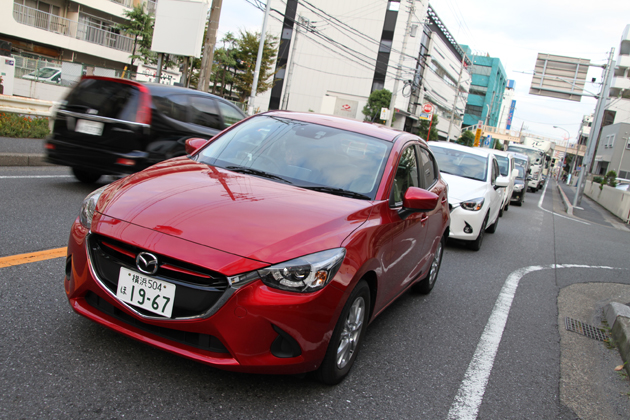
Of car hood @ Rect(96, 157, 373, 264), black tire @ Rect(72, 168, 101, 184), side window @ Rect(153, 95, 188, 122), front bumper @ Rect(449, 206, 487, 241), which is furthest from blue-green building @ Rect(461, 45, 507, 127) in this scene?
car hood @ Rect(96, 157, 373, 264)

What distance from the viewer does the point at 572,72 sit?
2975 cm

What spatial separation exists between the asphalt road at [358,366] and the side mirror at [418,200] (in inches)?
40.9

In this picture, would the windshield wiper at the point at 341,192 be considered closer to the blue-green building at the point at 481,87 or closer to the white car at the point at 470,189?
the white car at the point at 470,189

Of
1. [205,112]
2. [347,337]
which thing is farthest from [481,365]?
[205,112]

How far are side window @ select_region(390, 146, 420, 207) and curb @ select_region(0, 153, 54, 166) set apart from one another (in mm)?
6470

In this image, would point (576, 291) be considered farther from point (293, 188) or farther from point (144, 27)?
point (144, 27)

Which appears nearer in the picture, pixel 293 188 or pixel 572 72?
pixel 293 188

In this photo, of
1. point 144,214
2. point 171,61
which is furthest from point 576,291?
point 171,61

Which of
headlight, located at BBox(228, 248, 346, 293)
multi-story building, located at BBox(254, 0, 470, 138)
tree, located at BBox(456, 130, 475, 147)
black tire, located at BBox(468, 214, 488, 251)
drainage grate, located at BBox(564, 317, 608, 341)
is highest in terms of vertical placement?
multi-story building, located at BBox(254, 0, 470, 138)

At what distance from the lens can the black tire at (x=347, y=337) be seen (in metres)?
2.81

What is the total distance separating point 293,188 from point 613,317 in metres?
3.69

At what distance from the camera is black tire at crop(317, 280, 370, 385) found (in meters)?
2.81

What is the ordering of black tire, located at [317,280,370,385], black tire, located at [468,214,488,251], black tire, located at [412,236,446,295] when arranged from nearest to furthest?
black tire, located at [317,280,370,385]
black tire, located at [412,236,446,295]
black tire, located at [468,214,488,251]

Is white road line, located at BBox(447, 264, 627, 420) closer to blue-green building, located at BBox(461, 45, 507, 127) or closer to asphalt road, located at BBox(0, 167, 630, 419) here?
asphalt road, located at BBox(0, 167, 630, 419)
